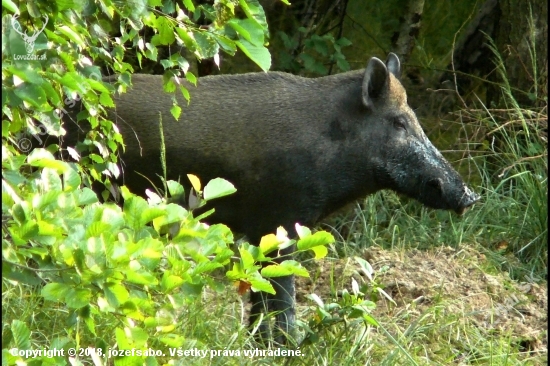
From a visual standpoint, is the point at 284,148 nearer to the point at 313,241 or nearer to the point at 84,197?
the point at 313,241

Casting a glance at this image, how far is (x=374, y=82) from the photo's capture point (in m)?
5.80

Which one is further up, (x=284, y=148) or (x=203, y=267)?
(x=203, y=267)

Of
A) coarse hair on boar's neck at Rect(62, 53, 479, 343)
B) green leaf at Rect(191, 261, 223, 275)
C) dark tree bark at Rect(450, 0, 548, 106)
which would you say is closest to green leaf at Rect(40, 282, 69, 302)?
green leaf at Rect(191, 261, 223, 275)

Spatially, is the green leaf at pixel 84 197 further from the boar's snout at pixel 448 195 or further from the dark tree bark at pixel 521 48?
the dark tree bark at pixel 521 48

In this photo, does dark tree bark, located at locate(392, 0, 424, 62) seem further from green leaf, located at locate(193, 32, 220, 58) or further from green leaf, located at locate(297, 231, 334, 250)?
Answer: green leaf, located at locate(297, 231, 334, 250)

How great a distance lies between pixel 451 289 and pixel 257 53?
3.13 m

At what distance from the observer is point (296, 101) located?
583cm

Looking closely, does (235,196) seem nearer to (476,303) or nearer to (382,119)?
(382,119)

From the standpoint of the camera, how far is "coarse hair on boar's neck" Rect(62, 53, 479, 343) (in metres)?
5.65

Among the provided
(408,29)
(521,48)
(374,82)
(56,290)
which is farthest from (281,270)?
(521,48)

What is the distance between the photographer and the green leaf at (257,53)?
3.36 meters

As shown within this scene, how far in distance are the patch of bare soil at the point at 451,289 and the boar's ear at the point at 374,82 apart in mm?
998

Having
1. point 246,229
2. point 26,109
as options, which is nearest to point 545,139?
point 246,229

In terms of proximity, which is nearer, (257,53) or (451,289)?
(257,53)
